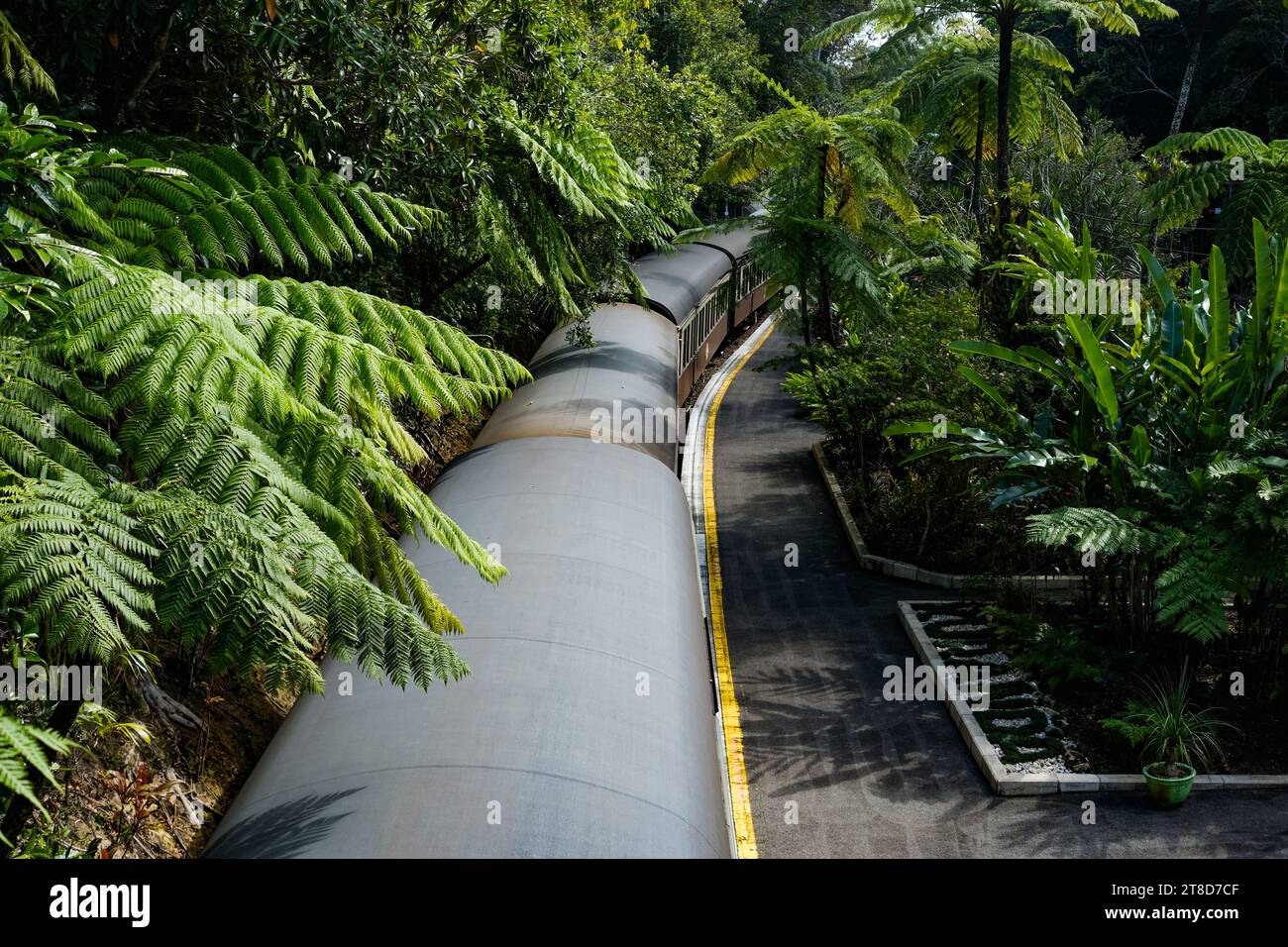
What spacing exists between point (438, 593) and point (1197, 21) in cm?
3575

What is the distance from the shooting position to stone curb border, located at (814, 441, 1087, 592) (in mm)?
13805

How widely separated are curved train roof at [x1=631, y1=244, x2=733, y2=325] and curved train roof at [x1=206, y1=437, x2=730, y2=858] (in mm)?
10621

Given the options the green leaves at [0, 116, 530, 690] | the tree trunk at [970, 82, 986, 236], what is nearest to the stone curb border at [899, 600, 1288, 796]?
the green leaves at [0, 116, 530, 690]

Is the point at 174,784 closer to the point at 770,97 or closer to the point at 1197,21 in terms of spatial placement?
the point at 1197,21

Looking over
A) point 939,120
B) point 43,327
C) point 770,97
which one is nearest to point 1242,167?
point 939,120

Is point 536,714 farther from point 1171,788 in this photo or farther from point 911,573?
point 911,573

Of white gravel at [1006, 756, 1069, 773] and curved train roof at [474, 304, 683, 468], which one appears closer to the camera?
white gravel at [1006, 756, 1069, 773]

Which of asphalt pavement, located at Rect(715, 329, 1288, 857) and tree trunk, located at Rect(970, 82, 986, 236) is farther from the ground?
tree trunk, located at Rect(970, 82, 986, 236)

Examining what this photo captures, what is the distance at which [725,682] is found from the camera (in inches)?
477

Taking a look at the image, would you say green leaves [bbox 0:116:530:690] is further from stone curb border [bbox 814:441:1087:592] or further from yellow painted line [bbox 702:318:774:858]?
stone curb border [bbox 814:441:1087:592]

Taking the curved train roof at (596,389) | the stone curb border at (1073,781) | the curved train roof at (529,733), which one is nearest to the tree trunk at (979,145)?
the curved train roof at (596,389)

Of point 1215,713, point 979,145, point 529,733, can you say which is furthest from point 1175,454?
point 979,145

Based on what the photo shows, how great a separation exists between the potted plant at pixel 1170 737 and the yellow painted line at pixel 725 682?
11.7ft
